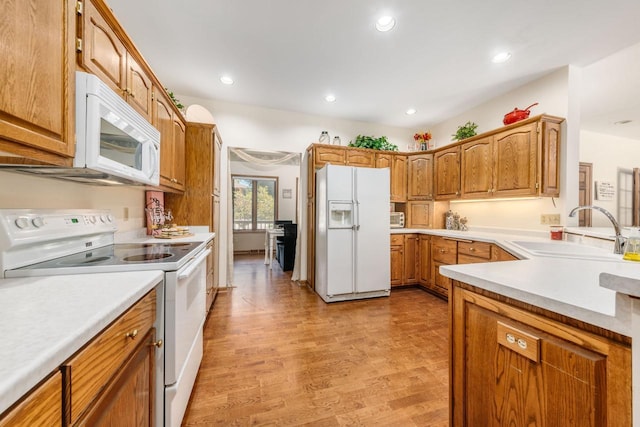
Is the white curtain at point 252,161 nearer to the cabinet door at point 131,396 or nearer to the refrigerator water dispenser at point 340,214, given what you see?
the refrigerator water dispenser at point 340,214

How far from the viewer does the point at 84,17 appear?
1058 mm

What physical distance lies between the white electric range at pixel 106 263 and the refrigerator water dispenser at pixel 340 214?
1.94m

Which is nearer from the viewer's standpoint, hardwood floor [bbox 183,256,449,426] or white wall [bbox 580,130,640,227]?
hardwood floor [bbox 183,256,449,426]

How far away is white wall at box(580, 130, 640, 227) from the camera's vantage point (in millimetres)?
4148

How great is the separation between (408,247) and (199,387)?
119 inches

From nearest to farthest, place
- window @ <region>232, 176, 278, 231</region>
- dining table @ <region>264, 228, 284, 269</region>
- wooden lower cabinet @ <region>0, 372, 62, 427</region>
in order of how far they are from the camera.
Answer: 1. wooden lower cabinet @ <region>0, 372, 62, 427</region>
2. dining table @ <region>264, 228, 284, 269</region>
3. window @ <region>232, 176, 278, 231</region>

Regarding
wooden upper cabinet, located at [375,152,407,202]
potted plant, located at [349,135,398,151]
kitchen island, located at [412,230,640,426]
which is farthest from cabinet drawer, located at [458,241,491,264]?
potted plant, located at [349,135,398,151]

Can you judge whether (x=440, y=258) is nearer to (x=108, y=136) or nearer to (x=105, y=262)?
(x=105, y=262)

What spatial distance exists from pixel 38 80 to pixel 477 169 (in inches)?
149

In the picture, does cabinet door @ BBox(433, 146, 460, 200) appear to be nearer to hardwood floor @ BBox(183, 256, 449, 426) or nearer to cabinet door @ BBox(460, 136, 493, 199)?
cabinet door @ BBox(460, 136, 493, 199)

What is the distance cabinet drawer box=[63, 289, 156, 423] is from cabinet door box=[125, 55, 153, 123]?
128 cm

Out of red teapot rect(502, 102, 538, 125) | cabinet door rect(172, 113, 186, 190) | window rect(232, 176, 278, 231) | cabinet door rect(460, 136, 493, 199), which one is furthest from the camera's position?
window rect(232, 176, 278, 231)

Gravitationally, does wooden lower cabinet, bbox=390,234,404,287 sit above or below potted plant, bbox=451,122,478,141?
below

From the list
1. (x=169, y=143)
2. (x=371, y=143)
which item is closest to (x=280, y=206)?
(x=371, y=143)
